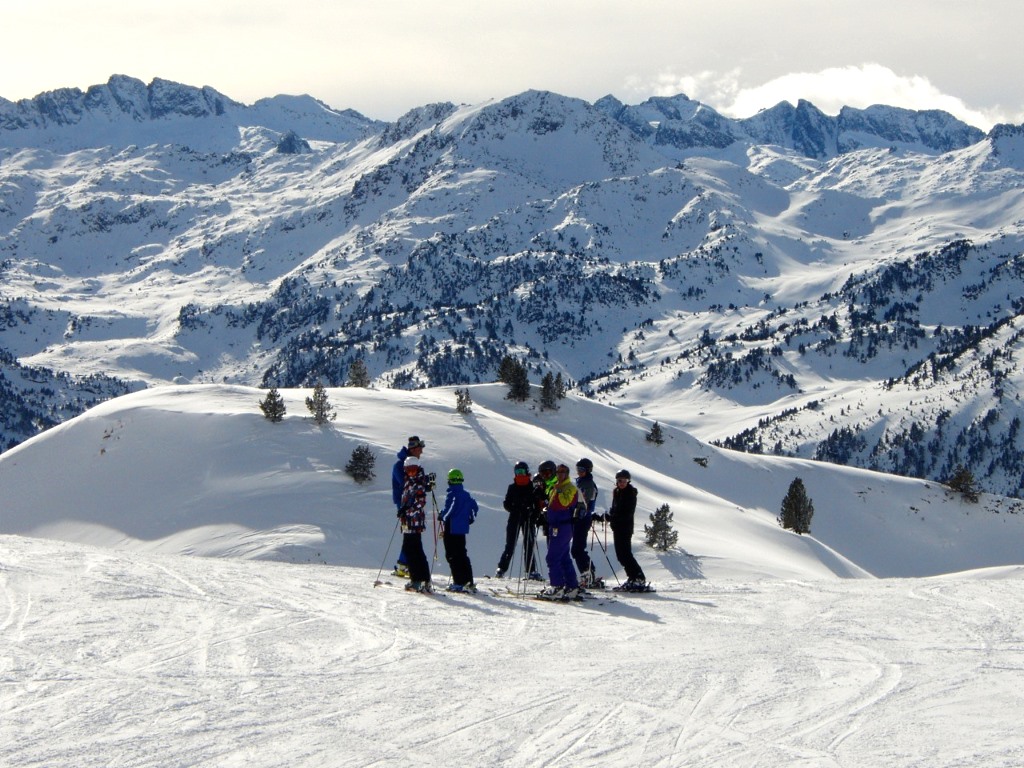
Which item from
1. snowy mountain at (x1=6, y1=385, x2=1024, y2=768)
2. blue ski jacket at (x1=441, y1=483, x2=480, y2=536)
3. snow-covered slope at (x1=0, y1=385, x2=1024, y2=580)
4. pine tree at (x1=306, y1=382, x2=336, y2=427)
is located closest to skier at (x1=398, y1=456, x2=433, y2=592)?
blue ski jacket at (x1=441, y1=483, x2=480, y2=536)

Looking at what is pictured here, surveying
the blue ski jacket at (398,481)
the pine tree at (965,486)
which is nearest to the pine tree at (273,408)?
the blue ski jacket at (398,481)

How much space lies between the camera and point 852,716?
9.50 metres

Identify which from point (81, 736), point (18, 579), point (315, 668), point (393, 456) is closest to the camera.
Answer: point (81, 736)

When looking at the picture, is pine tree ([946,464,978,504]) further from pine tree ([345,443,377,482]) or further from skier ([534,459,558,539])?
skier ([534,459,558,539])

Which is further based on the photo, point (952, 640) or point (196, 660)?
point (952, 640)


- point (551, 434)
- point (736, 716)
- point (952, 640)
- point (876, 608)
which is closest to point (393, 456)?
point (551, 434)

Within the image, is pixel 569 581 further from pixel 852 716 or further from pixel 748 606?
pixel 852 716

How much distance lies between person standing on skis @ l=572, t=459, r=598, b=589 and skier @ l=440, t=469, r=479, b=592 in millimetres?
1877

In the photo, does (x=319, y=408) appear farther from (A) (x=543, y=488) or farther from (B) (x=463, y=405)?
(A) (x=543, y=488)

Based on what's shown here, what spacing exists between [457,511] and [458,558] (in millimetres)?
1051

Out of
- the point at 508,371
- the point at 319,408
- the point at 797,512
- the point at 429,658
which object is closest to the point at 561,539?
the point at 429,658

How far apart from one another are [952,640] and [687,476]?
39.6 metres

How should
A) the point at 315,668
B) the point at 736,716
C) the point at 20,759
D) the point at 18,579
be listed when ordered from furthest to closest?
the point at 18,579 < the point at 315,668 < the point at 736,716 < the point at 20,759

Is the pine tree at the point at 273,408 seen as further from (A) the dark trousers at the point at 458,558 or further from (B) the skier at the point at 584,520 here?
(A) the dark trousers at the point at 458,558
